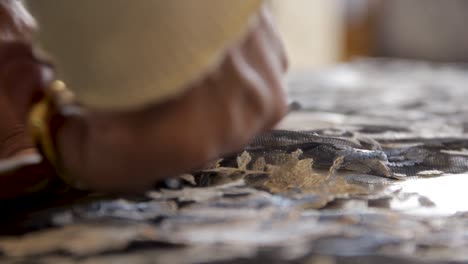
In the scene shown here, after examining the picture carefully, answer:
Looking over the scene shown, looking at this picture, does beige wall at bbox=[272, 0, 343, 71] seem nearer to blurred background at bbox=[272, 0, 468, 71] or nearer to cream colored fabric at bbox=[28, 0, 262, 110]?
blurred background at bbox=[272, 0, 468, 71]

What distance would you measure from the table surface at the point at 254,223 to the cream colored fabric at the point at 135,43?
0.32ft

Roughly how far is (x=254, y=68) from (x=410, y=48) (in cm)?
193

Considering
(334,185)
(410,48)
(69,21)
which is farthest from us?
(410,48)

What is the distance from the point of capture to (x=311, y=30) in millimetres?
2869

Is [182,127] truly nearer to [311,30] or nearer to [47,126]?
[47,126]

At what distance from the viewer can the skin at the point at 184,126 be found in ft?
1.33

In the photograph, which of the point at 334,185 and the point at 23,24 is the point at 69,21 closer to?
the point at 23,24

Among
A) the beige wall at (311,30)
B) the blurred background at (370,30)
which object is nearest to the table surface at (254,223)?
the blurred background at (370,30)

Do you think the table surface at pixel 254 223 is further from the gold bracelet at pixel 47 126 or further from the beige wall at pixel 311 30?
the beige wall at pixel 311 30

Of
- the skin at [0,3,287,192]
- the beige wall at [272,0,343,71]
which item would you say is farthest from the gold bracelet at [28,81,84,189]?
the beige wall at [272,0,343,71]

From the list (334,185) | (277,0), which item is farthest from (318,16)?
(334,185)

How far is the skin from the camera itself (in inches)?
16.0

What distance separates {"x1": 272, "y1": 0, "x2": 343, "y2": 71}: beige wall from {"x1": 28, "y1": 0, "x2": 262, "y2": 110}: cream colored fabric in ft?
7.81

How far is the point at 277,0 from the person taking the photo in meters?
2.71
